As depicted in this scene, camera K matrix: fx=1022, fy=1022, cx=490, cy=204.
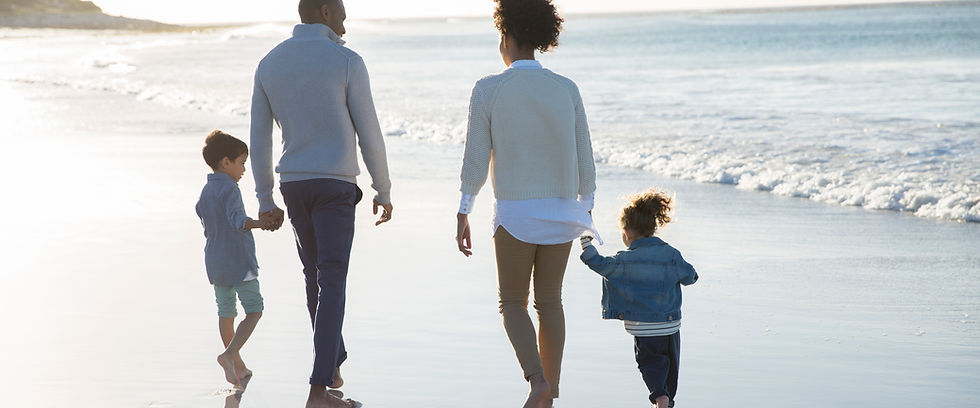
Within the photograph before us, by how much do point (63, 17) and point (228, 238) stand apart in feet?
410

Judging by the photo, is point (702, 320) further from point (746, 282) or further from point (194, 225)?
point (194, 225)

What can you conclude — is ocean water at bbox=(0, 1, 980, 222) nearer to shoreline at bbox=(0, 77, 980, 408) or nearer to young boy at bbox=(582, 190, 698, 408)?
shoreline at bbox=(0, 77, 980, 408)

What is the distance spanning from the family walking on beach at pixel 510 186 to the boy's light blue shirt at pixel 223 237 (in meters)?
0.20

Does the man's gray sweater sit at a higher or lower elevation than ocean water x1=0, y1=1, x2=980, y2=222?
higher

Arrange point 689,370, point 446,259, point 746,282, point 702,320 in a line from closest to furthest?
point 689,370, point 702,320, point 746,282, point 446,259

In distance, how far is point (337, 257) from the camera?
3.69 meters

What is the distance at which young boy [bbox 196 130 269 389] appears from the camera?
3.92 metres

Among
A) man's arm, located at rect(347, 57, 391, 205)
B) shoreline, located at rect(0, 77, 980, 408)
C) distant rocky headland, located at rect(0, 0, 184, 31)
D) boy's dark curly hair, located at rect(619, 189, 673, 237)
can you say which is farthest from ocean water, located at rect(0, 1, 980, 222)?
distant rocky headland, located at rect(0, 0, 184, 31)

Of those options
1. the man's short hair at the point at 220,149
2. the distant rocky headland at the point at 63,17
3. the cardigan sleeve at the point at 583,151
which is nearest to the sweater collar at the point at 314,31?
the man's short hair at the point at 220,149

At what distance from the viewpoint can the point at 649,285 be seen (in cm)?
359

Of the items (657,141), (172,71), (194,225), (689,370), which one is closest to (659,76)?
(172,71)

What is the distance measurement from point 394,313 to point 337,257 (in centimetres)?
151

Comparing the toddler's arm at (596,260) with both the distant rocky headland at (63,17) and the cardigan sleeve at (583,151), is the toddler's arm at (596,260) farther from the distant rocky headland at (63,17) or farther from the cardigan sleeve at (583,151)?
the distant rocky headland at (63,17)

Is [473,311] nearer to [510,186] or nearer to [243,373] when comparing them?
[243,373]
